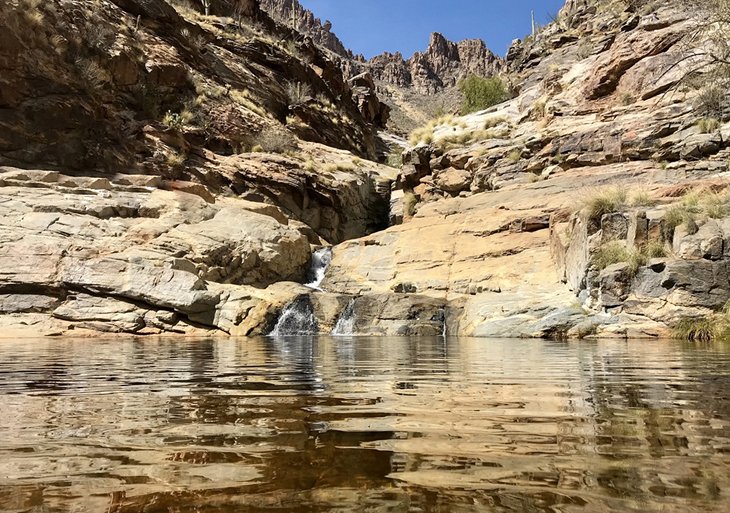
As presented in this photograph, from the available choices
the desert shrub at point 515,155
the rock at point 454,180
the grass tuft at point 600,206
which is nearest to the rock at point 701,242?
the grass tuft at point 600,206

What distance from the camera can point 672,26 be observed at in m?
19.9

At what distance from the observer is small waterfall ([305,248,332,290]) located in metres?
18.4

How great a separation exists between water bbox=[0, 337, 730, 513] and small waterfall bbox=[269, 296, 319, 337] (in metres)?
10.0

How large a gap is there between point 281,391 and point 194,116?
24.7 meters

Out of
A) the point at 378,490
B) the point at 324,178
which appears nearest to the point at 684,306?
the point at 378,490

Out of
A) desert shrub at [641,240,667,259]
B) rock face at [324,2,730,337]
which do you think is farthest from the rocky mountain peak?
desert shrub at [641,240,667,259]

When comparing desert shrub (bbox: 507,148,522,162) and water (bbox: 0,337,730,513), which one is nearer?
water (bbox: 0,337,730,513)

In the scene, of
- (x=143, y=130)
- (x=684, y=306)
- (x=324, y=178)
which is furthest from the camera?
(x=324, y=178)

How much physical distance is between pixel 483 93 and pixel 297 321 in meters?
26.8

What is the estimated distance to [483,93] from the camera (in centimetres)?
3534

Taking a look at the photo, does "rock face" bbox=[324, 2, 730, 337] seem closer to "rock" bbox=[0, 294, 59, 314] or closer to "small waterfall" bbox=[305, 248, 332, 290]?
"small waterfall" bbox=[305, 248, 332, 290]

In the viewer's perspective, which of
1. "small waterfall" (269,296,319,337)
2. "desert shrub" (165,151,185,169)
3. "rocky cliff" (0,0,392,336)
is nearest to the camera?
"rocky cliff" (0,0,392,336)

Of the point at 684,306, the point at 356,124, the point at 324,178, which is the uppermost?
the point at 356,124

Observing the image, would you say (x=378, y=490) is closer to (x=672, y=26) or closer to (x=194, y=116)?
(x=672, y=26)
